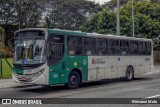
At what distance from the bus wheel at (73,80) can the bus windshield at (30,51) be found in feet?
6.70

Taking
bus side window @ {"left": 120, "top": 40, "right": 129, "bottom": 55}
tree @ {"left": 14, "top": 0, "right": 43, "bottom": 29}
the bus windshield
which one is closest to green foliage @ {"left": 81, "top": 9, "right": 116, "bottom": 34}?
bus side window @ {"left": 120, "top": 40, "right": 129, "bottom": 55}

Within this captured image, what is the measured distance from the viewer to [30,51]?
15.8m

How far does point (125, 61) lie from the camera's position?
2155cm

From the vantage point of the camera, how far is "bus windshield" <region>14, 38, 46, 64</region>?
15625mm

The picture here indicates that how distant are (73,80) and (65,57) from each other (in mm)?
1302

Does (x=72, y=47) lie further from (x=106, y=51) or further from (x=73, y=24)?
(x=73, y=24)

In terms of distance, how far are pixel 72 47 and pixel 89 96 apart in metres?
3.93

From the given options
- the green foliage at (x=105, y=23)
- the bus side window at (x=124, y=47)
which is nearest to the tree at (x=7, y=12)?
the green foliage at (x=105, y=23)

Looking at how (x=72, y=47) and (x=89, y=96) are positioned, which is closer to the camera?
(x=89, y=96)

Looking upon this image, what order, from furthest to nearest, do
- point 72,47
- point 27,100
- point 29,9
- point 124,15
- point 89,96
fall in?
1. point 29,9
2. point 124,15
3. point 72,47
4. point 89,96
5. point 27,100

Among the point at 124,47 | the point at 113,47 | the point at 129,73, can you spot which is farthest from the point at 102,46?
the point at 129,73

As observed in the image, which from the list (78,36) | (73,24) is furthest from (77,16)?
(78,36)

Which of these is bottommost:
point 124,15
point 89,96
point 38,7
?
point 89,96

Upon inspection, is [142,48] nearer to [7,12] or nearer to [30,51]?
[30,51]
